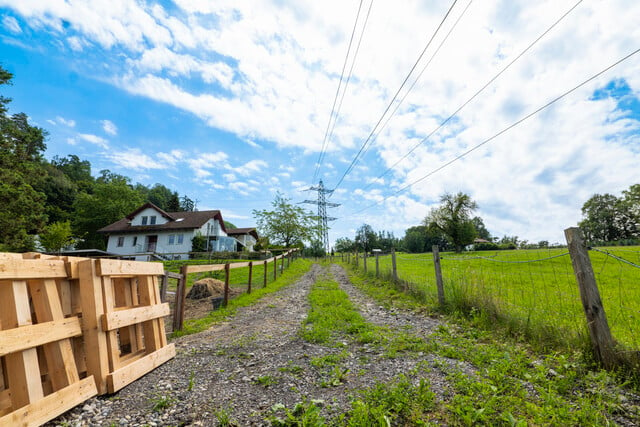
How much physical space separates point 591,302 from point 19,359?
19.5 feet

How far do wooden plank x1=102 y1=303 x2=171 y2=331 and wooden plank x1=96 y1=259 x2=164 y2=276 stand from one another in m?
0.46

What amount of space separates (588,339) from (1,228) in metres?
32.2

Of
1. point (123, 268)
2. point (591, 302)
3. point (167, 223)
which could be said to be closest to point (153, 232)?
point (167, 223)

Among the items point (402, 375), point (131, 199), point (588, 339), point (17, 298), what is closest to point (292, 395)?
point (402, 375)

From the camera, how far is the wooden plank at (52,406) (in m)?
2.11

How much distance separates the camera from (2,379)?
2.56 meters

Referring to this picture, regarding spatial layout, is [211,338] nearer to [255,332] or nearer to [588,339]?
[255,332]

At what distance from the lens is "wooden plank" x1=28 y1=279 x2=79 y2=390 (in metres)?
2.56

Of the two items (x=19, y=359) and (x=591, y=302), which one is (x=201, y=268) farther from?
(x=591, y=302)

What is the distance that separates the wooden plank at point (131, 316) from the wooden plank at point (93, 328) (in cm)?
7

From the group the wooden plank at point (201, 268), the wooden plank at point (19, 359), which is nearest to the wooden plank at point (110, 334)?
the wooden plank at point (19, 359)

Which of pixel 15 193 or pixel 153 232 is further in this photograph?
pixel 153 232

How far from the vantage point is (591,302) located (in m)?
3.31

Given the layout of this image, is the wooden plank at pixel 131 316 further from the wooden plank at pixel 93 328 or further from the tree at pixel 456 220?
the tree at pixel 456 220
